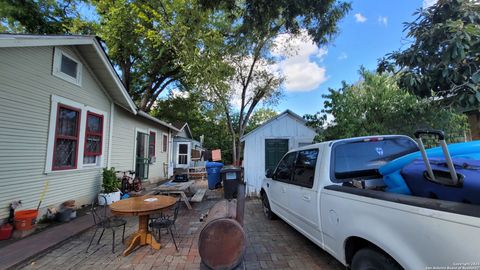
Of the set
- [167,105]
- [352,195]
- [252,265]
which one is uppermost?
[167,105]

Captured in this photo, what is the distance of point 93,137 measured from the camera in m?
7.52

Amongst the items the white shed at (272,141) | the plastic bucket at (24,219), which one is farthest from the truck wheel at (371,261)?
the white shed at (272,141)

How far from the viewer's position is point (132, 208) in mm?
3957

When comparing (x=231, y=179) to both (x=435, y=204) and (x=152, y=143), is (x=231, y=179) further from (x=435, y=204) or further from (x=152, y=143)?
(x=435, y=204)

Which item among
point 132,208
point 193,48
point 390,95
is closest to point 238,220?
point 132,208

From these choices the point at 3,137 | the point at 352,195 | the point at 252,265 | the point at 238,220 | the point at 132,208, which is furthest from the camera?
the point at 3,137

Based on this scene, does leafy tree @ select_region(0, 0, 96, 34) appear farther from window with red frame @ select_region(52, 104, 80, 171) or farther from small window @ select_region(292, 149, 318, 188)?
small window @ select_region(292, 149, 318, 188)

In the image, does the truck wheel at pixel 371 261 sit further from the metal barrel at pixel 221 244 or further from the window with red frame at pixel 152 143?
the window with red frame at pixel 152 143

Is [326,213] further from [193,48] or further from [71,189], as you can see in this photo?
[193,48]

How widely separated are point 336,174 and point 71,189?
22.7ft

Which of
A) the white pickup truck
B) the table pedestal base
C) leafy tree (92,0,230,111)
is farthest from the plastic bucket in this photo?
leafy tree (92,0,230,111)

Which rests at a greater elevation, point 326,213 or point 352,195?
point 352,195

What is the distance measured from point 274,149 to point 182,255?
5.67m

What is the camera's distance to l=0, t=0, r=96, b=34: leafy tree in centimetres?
1055
